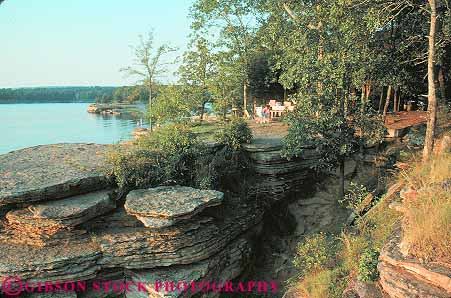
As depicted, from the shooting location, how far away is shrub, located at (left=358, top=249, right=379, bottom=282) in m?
6.43

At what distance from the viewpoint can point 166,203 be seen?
30.3ft

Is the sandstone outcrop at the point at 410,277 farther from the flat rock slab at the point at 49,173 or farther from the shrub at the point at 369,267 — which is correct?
the flat rock slab at the point at 49,173

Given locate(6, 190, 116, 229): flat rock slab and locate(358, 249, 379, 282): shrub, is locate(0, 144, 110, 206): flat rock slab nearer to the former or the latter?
locate(6, 190, 116, 229): flat rock slab

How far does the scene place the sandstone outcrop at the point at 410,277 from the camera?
495cm

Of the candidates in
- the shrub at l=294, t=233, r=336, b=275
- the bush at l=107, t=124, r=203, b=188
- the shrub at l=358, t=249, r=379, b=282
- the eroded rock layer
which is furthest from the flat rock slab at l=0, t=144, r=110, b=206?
the shrub at l=358, t=249, r=379, b=282

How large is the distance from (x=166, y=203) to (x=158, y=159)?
1948 millimetres

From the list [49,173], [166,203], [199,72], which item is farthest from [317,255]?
[199,72]

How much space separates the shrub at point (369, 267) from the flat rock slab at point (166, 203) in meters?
3.94

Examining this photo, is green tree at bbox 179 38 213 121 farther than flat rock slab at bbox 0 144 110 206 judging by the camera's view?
Yes

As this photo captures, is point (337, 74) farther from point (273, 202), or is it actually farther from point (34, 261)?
point (34, 261)

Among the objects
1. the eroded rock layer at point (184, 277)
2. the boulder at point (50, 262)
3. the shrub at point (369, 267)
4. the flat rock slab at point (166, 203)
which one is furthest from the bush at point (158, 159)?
the shrub at point (369, 267)

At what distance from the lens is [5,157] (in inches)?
449

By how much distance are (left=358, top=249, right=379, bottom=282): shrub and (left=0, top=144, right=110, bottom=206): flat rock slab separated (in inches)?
257

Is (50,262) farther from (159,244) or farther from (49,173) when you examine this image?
(49,173)
